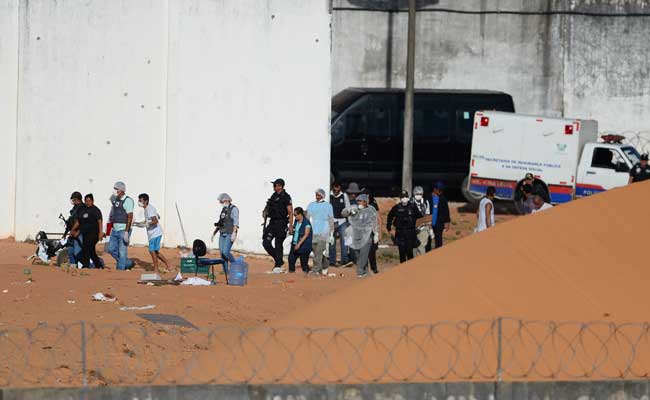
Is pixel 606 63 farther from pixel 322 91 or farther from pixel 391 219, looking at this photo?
pixel 391 219

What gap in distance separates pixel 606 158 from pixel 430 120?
3998mm

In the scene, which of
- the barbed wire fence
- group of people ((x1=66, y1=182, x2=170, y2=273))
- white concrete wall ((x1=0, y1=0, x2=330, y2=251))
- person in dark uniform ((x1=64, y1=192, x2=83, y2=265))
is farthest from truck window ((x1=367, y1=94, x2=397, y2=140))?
the barbed wire fence

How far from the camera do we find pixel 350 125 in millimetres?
30266

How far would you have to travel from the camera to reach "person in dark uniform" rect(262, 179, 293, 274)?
20734mm

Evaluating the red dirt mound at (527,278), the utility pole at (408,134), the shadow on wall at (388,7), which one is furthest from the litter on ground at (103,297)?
the shadow on wall at (388,7)

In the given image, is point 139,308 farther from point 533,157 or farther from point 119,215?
point 533,157

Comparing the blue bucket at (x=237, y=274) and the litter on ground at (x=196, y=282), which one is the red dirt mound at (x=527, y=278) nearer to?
the litter on ground at (x=196, y=282)

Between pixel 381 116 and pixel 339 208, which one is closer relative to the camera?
pixel 339 208

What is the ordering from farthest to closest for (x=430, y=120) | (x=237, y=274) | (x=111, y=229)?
(x=430, y=120) → (x=111, y=229) → (x=237, y=274)

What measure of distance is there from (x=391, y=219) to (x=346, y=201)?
4.39 feet

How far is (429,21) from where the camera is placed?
112 feet

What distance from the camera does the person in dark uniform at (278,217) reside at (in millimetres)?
20734

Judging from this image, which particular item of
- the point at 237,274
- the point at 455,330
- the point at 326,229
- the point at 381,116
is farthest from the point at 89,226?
the point at 381,116

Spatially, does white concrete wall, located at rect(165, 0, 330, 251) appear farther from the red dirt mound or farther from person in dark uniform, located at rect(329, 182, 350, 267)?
the red dirt mound
